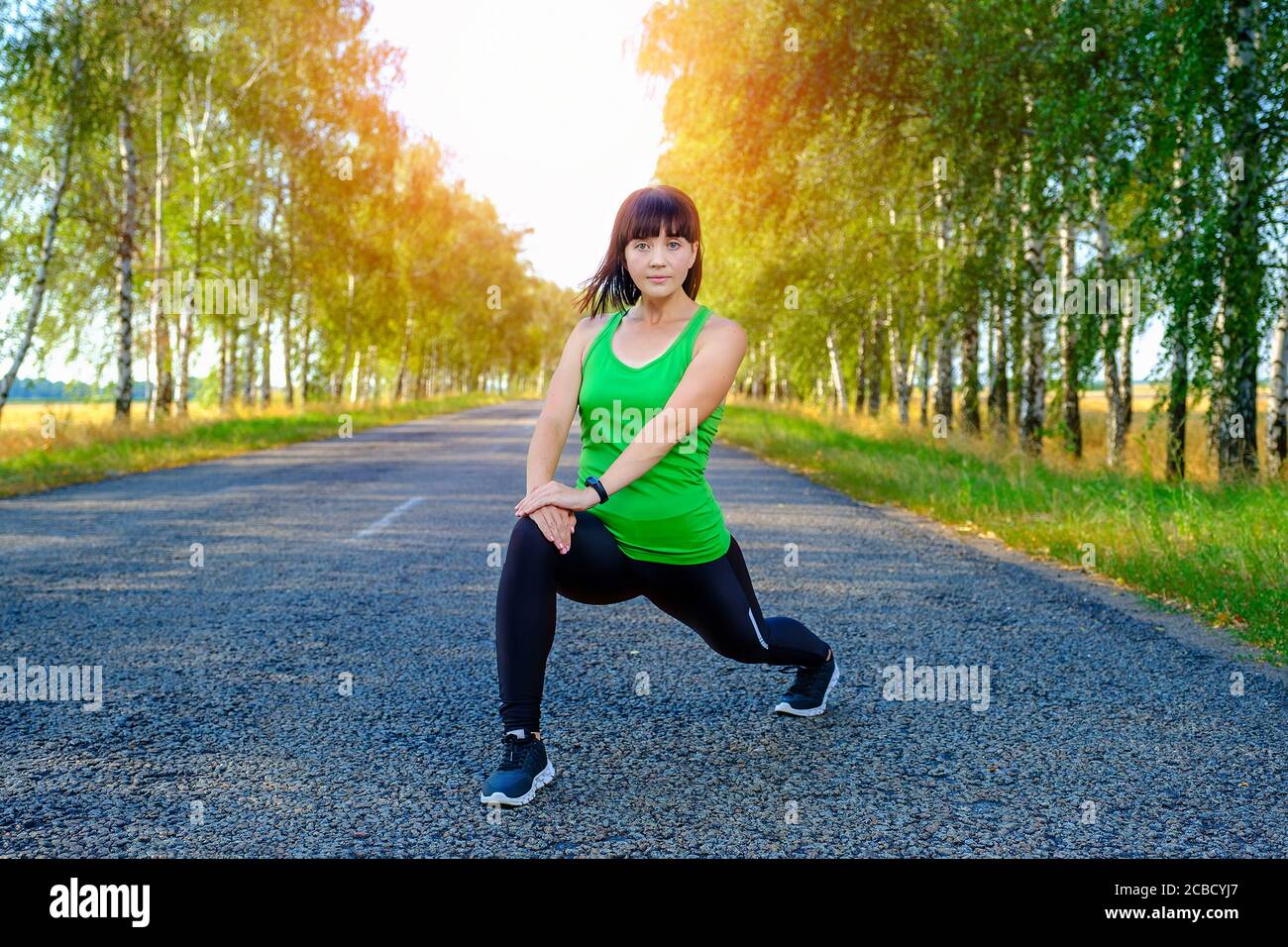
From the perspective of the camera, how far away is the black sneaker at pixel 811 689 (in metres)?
4.09

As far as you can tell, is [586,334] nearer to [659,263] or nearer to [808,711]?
[659,263]

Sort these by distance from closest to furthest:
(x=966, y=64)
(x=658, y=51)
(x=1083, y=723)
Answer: (x=1083, y=723)
(x=966, y=64)
(x=658, y=51)

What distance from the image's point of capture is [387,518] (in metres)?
9.90

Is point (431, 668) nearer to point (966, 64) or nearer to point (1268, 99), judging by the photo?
point (1268, 99)

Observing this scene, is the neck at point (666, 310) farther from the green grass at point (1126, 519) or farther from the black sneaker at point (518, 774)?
the green grass at point (1126, 519)

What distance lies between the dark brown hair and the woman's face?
3 cm

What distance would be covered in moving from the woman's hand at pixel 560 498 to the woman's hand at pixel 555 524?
23mm

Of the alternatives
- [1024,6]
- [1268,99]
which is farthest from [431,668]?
[1024,6]

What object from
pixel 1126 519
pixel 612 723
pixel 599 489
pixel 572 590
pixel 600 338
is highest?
pixel 600 338

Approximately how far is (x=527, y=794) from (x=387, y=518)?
706 cm

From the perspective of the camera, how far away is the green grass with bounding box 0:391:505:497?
13.4 m

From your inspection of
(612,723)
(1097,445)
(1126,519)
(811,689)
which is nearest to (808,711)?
(811,689)
